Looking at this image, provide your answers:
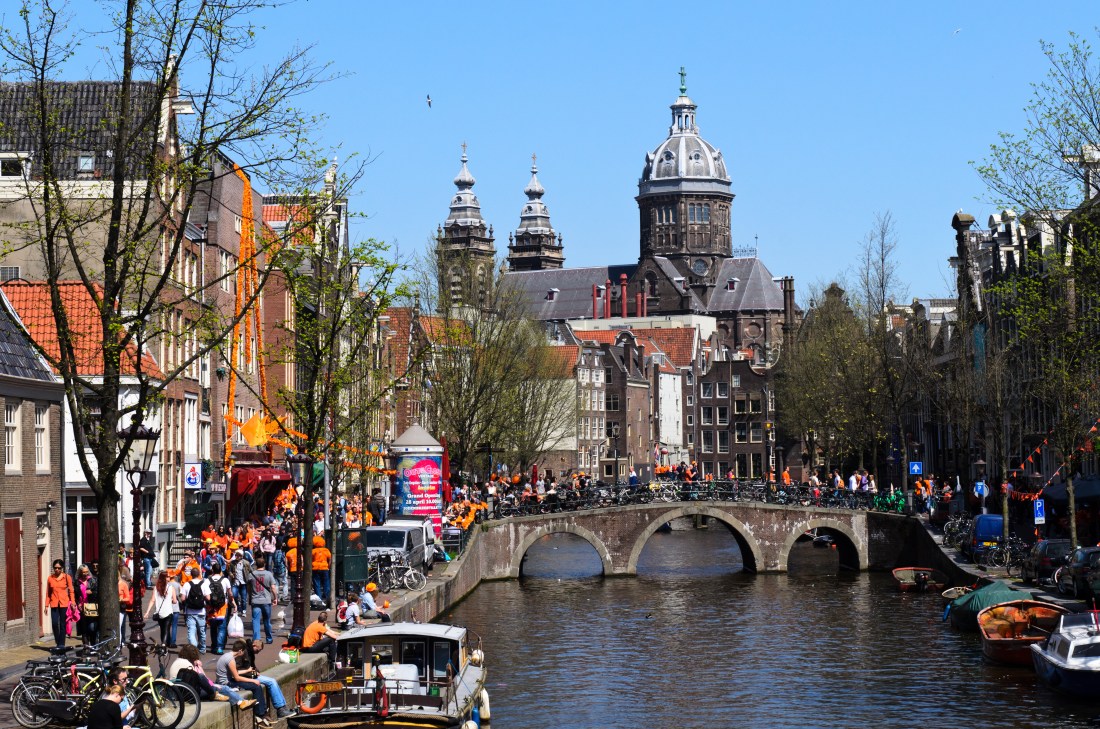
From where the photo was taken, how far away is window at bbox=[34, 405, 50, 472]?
111ft

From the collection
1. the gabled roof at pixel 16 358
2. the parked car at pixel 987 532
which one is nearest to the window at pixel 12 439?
the gabled roof at pixel 16 358

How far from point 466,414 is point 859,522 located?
17.6m

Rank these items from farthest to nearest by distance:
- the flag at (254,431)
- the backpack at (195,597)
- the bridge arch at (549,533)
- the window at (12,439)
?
the bridge arch at (549,533)
the flag at (254,431)
the window at (12,439)
the backpack at (195,597)

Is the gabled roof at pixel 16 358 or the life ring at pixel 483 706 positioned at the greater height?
the gabled roof at pixel 16 358

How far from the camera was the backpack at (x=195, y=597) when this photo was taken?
101ft

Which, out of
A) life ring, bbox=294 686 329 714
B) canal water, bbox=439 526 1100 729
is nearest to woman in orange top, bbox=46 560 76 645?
life ring, bbox=294 686 329 714

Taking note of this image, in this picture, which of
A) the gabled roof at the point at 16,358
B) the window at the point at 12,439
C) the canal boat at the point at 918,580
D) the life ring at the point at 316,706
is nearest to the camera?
the life ring at the point at 316,706

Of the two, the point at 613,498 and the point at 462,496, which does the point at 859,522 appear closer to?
the point at 613,498

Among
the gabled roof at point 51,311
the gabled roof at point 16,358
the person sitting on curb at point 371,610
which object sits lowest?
the person sitting on curb at point 371,610

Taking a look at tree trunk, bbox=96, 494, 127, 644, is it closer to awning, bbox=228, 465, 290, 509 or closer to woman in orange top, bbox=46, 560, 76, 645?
woman in orange top, bbox=46, 560, 76, 645

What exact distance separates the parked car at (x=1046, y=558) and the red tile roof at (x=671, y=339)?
11316 cm

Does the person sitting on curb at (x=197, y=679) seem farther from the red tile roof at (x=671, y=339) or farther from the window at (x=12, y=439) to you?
the red tile roof at (x=671, y=339)

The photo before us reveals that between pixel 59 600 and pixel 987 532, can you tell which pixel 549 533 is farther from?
Result: pixel 59 600

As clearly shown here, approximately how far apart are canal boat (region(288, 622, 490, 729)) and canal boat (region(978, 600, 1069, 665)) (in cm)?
1427
